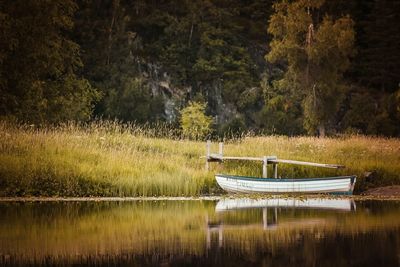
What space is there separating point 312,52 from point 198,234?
3470 centimetres

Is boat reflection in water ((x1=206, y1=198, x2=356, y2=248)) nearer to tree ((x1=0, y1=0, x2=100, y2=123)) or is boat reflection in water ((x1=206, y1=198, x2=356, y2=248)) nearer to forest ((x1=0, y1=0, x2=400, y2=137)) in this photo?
forest ((x1=0, y1=0, x2=400, y2=137))

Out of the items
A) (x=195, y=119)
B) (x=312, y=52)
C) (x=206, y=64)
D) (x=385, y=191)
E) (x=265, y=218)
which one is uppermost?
(x=312, y=52)

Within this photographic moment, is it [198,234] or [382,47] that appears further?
[382,47]

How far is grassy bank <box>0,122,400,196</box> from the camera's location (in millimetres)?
26266

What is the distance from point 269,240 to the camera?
1762cm

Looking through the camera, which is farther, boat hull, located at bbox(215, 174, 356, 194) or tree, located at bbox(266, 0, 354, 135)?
tree, located at bbox(266, 0, 354, 135)

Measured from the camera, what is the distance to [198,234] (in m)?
18.5

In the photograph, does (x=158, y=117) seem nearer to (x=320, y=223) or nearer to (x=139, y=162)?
(x=139, y=162)

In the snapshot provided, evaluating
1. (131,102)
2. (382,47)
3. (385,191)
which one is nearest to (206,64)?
(131,102)

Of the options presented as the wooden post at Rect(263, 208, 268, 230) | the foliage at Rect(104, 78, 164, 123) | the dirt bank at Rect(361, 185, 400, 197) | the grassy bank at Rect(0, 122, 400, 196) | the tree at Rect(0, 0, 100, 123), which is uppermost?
the tree at Rect(0, 0, 100, 123)

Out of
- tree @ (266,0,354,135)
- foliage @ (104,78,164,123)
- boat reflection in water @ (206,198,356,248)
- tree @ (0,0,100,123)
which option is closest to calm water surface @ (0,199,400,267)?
boat reflection in water @ (206,198,356,248)

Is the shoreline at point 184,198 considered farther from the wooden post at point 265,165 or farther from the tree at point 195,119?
the tree at point 195,119

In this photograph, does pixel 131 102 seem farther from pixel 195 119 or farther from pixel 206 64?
pixel 206 64

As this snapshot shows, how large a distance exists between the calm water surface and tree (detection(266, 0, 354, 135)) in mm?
27664
